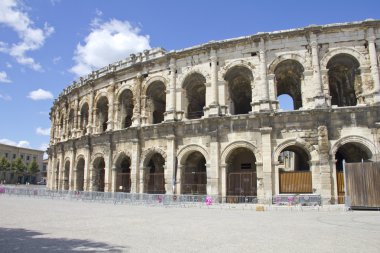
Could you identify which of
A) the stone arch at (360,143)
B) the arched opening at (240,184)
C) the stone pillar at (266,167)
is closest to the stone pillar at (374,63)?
the stone arch at (360,143)

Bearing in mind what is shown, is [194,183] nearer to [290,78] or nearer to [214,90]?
[214,90]

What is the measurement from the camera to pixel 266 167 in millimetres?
16109

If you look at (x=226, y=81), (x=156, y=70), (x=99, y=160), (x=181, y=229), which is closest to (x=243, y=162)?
(x=226, y=81)

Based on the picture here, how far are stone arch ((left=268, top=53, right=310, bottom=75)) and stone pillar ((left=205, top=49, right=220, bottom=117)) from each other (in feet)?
9.72

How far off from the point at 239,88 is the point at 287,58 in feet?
14.7

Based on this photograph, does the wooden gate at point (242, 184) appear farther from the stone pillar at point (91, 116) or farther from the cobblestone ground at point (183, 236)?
the stone pillar at point (91, 116)

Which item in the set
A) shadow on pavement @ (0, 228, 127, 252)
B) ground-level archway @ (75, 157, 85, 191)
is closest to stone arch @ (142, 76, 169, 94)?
ground-level archway @ (75, 157, 85, 191)

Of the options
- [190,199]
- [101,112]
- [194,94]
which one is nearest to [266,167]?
[190,199]

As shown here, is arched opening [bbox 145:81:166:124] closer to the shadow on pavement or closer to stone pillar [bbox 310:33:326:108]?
stone pillar [bbox 310:33:326:108]

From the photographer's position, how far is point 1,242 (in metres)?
5.91

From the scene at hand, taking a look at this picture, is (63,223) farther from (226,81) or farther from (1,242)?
(226,81)

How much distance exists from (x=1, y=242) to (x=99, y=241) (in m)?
1.73

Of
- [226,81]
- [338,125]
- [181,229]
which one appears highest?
[226,81]

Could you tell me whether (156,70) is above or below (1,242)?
→ above
